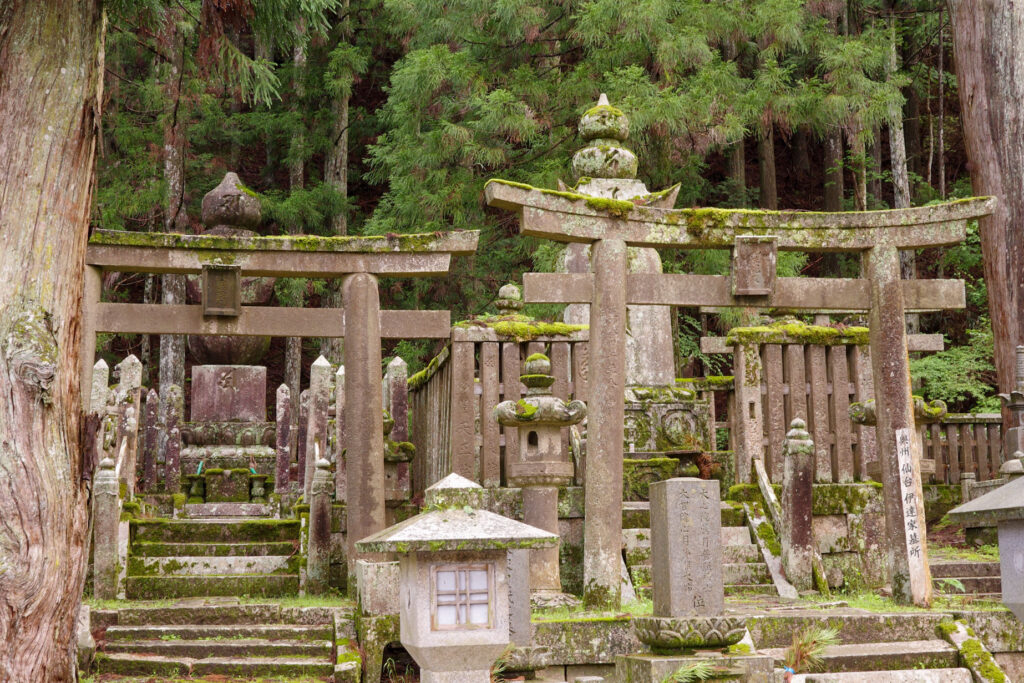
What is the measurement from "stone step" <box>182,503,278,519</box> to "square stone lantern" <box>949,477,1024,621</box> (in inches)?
360

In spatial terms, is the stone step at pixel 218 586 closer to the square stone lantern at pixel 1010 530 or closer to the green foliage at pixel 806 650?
the green foliage at pixel 806 650

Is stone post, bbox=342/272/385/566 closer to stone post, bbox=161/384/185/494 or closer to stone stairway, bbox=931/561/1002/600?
stone post, bbox=161/384/185/494

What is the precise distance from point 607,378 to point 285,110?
14876mm

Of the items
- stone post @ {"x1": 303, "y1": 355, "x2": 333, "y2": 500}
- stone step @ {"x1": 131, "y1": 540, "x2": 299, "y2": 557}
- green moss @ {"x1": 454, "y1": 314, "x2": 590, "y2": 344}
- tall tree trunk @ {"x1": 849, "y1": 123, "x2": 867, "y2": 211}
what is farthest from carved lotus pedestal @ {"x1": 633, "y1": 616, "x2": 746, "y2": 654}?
tall tree trunk @ {"x1": 849, "y1": 123, "x2": 867, "y2": 211}

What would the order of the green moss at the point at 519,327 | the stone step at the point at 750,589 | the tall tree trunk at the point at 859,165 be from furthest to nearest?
1. the tall tree trunk at the point at 859,165
2. the green moss at the point at 519,327
3. the stone step at the point at 750,589

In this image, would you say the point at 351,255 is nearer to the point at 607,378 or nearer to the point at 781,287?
the point at 607,378

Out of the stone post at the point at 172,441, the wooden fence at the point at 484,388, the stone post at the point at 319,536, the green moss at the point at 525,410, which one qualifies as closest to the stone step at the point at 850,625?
the green moss at the point at 525,410

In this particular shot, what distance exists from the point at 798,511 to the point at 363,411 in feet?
13.0

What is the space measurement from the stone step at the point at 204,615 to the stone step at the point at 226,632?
0.66 feet

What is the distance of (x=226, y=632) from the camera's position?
8.55 meters

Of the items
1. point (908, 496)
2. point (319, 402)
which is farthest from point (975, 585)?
point (319, 402)

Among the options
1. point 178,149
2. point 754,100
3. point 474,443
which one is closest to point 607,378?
point 474,443

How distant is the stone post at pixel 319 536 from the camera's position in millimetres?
9836

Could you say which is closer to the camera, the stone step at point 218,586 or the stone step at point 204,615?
the stone step at point 204,615
